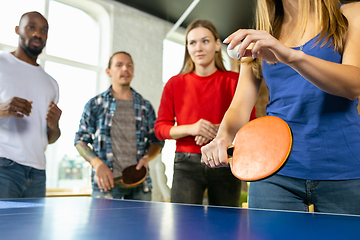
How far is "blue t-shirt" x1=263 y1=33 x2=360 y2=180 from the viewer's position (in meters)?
0.91

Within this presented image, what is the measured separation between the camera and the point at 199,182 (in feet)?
5.81

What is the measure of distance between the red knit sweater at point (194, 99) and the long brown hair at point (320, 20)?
83 cm

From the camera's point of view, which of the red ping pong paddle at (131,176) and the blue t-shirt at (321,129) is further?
the red ping pong paddle at (131,176)

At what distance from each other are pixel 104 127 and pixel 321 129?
174 centimetres

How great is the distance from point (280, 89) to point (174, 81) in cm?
106

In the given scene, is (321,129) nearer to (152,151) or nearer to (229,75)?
(229,75)

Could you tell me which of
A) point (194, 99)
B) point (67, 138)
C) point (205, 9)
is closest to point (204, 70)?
point (194, 99)

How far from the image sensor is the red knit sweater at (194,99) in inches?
76.1

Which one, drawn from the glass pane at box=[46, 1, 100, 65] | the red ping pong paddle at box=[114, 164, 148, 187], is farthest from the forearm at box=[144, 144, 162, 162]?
the glass pane at box=[46, 1, 100, 65]

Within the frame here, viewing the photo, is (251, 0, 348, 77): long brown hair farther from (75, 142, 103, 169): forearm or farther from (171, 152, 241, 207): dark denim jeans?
(75, 142, 103, 169): forearm

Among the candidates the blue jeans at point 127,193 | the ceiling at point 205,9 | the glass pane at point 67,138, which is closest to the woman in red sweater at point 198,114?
the blue jeans at point 127,193

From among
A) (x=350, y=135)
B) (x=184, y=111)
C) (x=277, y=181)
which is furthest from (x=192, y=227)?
(x=184, y=111)

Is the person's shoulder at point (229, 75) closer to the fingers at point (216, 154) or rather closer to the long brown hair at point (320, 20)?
the long brown hair at point (320, 20)

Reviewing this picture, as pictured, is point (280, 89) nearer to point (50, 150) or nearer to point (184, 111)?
point (184, 111)
